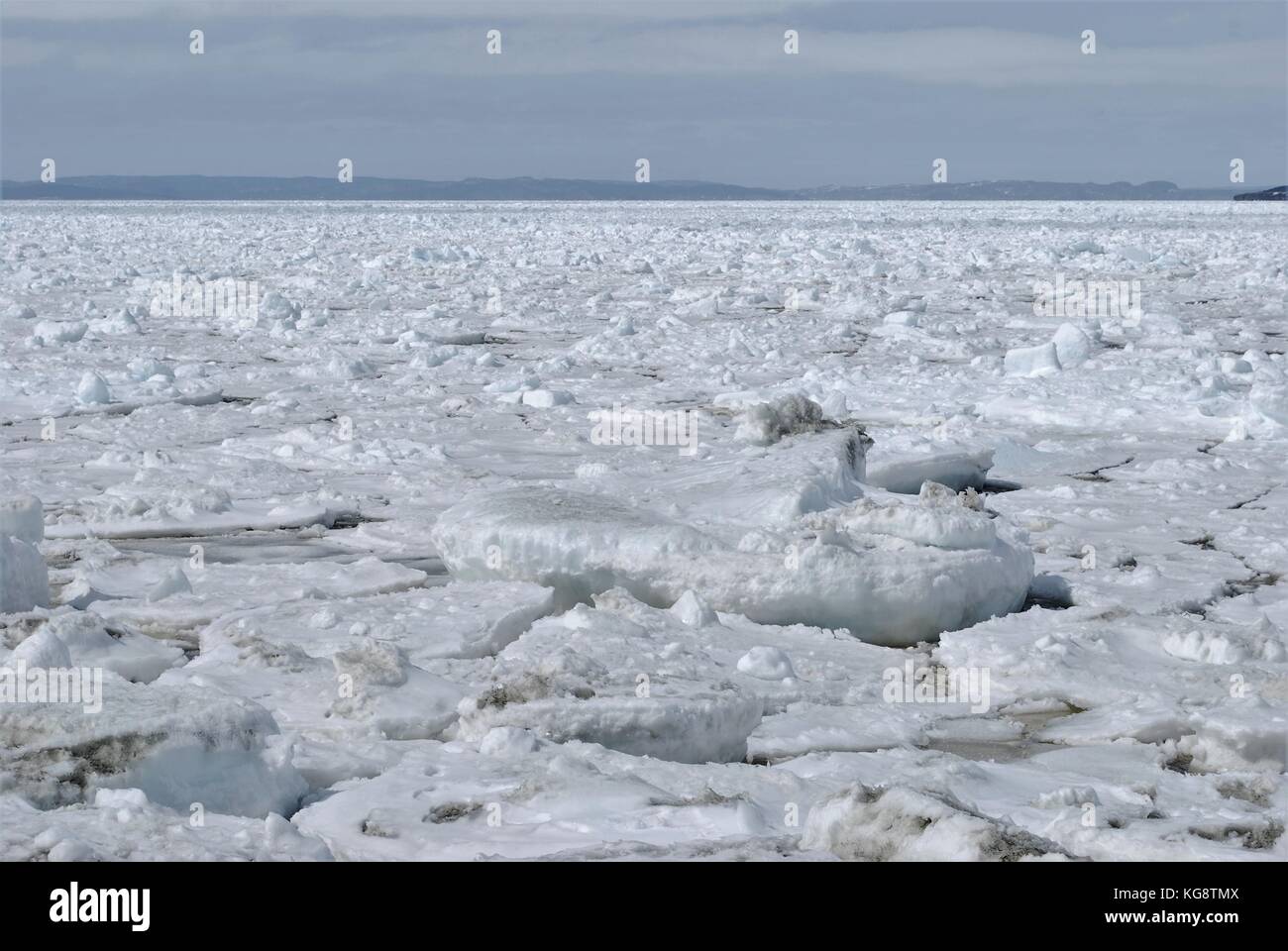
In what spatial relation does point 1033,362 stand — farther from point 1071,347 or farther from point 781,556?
point 781,556

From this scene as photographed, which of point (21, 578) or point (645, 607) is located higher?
point (21, 578)

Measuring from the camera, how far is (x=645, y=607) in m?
4.20

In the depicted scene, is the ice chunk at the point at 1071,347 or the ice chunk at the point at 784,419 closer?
the ice chunk at the point at 784,419

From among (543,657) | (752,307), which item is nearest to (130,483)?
(543,657)

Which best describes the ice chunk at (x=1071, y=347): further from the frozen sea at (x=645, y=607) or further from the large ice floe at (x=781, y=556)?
the large ice floe at (x=781, y=556)

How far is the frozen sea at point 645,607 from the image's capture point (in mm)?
2832

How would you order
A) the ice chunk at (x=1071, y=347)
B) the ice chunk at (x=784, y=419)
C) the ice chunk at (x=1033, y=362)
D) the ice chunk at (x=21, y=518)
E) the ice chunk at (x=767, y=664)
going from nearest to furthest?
the ice chunk at (x=767, y=664) < the ice chunk at (x=21, y=518) < the ice chunk at (x=784, y=419) < the ice chunk at (x=1033, y=362) < the ice chunk at (x=1071, y=347)

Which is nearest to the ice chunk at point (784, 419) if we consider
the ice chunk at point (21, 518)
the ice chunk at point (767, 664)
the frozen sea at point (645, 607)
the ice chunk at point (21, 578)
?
the frozen sea at point (645, 607)

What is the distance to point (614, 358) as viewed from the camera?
10227 mm

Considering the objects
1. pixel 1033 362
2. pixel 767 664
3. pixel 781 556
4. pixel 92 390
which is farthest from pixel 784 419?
pixel 92 390

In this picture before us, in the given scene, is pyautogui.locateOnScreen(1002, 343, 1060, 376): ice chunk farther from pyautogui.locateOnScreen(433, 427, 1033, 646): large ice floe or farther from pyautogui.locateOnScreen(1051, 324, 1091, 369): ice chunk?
pyautogui.locateOnScreen(433, 427, 1033, 646): large ice floe

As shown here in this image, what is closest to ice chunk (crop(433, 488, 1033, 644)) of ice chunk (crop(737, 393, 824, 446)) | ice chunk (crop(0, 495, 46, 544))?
ice chunk (crop(0, 495, 46, 544))

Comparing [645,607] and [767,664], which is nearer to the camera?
[767,664]

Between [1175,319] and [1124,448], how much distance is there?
5.23 metres
